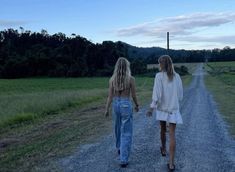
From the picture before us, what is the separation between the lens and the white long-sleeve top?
25.2ft

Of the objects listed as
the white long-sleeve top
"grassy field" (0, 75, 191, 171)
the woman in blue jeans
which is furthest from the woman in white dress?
"grassy field" (0, 75, 191, 171)

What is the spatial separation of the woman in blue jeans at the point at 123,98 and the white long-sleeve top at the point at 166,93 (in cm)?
49

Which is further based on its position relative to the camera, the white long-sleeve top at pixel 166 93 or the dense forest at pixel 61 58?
the dense forest at pixel 61 58

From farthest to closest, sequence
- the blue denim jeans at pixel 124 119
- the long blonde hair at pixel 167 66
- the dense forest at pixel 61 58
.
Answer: the dense forest at pixel 61 58 → the blue denim jeans at pixel 124 119 → the long blonde hair at pixel 167 66

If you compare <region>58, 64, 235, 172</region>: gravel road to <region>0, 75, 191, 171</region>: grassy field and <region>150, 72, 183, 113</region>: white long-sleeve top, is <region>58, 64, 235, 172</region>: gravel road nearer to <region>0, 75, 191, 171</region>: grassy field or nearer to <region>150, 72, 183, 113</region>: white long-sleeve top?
<region>0, 75, 191, 171</region>: grassy field

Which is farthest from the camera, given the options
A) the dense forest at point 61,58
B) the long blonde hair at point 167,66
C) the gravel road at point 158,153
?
the dense forest at point 61,58

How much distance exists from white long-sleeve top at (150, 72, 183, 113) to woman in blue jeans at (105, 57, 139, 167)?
19.4 inches

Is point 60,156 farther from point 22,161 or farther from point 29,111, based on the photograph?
point 29,111

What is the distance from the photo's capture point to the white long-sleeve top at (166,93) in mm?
7688

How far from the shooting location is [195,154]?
8.93m

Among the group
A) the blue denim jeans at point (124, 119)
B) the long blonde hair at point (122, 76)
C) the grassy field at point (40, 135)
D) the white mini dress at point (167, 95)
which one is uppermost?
the long blonde hair at point (122, 76)

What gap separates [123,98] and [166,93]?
809 mm

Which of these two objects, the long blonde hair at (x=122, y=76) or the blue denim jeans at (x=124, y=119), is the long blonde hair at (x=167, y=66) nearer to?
the long blonde hair at (x=122, y=76)

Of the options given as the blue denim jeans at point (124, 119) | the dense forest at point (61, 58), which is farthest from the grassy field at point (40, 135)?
the dense forest at point (61, 58)
